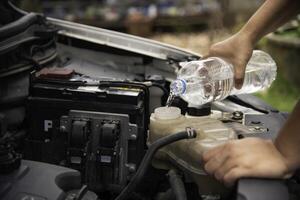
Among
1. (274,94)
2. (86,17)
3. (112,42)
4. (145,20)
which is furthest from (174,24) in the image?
(112,42)

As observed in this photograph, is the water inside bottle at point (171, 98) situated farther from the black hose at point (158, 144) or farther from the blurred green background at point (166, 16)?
the blurred green background at point (166, 16)

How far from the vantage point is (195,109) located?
1356 millimetres

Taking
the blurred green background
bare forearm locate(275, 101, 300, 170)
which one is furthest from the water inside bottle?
the blurred green background

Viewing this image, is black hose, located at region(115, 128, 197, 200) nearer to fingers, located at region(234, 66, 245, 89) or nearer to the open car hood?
fingers, located at region(234, 66, 245, 89)

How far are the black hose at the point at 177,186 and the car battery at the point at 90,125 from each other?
0.22 metres

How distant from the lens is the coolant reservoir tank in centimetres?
119

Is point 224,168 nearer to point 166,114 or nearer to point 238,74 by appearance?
point 166,114

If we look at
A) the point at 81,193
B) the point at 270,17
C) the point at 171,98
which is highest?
the point at 270,17

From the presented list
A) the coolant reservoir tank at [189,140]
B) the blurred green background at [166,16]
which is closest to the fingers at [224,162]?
the coolant reservoir tank at [189,140]

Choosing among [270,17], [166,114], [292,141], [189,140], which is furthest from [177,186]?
[270,17]

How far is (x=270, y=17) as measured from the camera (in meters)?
1.39

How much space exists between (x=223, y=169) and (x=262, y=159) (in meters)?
0.09

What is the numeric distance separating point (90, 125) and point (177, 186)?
0.36 metres

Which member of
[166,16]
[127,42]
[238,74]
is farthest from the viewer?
[166,16]
